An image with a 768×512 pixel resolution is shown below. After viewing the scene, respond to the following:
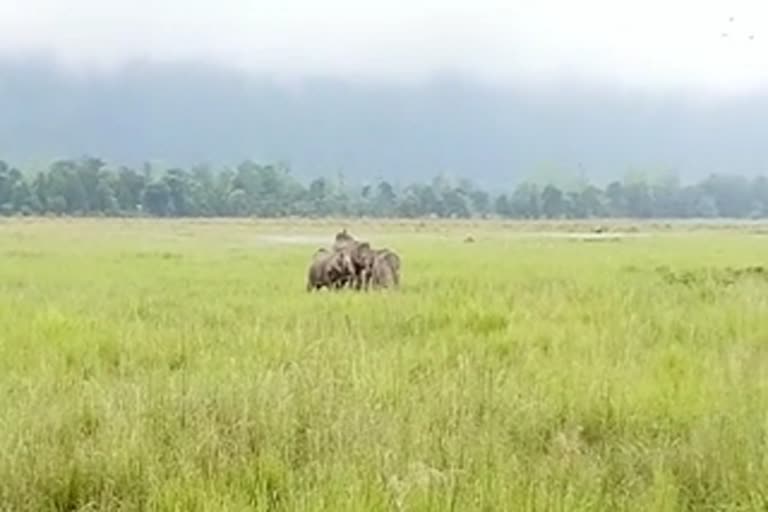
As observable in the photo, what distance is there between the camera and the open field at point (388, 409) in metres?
4.66

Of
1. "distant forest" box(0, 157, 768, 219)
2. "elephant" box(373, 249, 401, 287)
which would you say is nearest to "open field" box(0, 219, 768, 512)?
"elephant" box(373, 249, 401, 287)

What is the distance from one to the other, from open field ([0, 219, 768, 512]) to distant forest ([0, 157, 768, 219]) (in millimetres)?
92561

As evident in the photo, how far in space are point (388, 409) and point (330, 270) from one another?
11210 millimetres

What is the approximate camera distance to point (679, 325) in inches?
405

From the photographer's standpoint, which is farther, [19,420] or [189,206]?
[189,206]

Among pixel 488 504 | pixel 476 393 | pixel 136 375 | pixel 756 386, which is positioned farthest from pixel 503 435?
pixel 136 375

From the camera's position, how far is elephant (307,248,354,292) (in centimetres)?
1717

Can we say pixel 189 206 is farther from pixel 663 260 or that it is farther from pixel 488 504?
pixel 488 504

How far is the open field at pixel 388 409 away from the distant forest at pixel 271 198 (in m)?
92.6

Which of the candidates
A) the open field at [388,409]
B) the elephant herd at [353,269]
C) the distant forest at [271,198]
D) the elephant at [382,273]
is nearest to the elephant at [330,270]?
the elephant herd at [353,269]

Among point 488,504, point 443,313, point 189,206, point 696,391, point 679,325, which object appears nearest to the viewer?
point 488,504

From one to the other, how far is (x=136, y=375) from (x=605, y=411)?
9.79 feet

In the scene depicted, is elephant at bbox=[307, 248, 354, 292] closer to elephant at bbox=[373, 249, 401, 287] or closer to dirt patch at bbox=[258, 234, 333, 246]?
elephant at bbox=[373, 249, 401, 287]

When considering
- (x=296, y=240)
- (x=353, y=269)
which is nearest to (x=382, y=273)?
(x=353, y=269)
